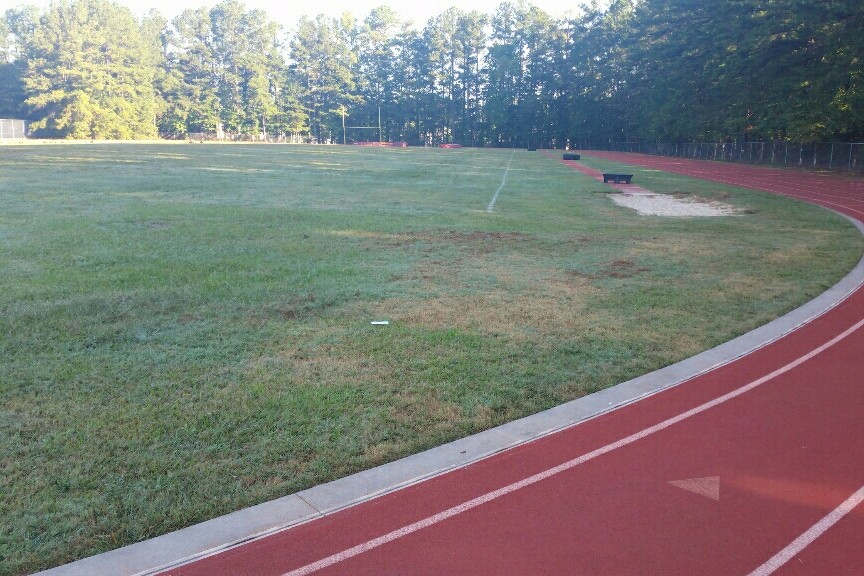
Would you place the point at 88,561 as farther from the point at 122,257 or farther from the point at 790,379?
the point at 122,257

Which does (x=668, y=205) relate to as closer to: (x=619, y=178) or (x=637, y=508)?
(x=619, y=178)

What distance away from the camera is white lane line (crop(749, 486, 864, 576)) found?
4.41m

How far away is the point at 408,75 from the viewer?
451 feet

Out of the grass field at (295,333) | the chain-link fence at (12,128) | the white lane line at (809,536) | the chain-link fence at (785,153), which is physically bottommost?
the white lane line at (809,536)

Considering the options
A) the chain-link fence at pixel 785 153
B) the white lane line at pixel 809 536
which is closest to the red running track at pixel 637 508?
the white lane line at pixel 809 536

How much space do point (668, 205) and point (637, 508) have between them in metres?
23.3

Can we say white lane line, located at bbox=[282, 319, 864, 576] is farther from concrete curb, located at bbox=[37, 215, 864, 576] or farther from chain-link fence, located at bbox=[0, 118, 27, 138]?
chain-link fence, located at bbox=[0, 118, 27, 138]

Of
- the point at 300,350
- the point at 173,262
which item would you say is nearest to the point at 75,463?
the point at 300,350

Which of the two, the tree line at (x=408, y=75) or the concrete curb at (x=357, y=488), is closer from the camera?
the concrete curb at (x=357, y=488)

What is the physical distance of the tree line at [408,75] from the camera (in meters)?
66.6

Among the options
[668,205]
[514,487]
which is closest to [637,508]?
[514,487]

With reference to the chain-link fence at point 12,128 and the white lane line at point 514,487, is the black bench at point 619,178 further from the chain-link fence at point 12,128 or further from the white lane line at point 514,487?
the chain-link fence at point 12,128

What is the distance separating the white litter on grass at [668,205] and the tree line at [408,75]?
1010 inches

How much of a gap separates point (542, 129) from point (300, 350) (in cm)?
11615
